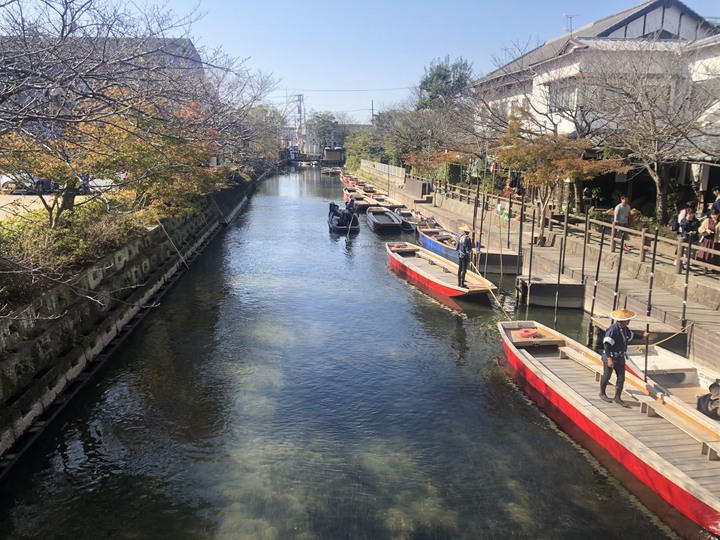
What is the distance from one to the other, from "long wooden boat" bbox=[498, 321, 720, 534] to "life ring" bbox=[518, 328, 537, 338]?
0.65 ft

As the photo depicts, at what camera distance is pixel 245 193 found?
5772cm

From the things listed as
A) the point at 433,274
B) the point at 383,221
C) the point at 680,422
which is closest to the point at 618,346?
the point at 680,422

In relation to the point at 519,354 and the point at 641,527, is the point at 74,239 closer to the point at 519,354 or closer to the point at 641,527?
the point at 519,354

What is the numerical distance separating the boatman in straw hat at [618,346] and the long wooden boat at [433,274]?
8.76 m

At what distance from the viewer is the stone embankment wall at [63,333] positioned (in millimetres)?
10539

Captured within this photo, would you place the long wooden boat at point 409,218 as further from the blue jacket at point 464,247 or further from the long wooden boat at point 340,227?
the blue jacket at point 464,247

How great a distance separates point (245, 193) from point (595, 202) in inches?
1501

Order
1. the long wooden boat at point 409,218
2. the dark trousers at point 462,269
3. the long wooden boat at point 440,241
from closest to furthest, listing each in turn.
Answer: the dark trousers at point 462,269, the long wooden boat at point 440,241, the long wooden boat at point 409,218

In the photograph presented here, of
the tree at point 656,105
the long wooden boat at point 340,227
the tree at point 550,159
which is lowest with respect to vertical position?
the long wooden boat at point 340,227

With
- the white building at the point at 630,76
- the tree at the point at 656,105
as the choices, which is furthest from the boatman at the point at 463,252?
the white building at the point at 630,76

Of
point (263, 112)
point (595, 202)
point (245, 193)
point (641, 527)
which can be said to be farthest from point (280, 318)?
point (263, 112)

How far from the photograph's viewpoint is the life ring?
14.3 metres

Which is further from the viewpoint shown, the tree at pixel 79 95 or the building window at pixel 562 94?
the building window at pixel 562 94

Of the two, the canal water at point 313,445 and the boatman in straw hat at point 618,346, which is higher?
the boatman in straw hat at point 618,346
